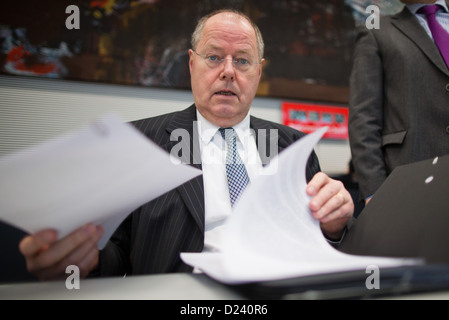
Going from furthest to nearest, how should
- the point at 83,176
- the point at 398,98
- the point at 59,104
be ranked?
1. the point at 59,104
2. the point at 398,98
3. the point at 83,176

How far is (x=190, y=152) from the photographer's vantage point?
94 centimetres

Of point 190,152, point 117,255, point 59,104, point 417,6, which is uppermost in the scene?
point 417,6

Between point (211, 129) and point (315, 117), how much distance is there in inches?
67.6

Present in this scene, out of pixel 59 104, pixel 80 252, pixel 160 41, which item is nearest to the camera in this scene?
pixel 80 252

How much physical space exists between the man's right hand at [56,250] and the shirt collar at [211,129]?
0.55 m

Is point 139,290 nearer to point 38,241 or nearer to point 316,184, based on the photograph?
point 38,241

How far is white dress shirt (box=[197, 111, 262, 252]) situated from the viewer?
0.83m

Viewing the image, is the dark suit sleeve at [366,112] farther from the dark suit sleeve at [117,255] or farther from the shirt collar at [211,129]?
the dark suit sleeve at [117,255]

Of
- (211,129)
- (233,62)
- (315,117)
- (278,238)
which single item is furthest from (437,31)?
(315,117)

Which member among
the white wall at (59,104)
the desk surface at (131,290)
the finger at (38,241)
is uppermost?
the white wall at (59,104)

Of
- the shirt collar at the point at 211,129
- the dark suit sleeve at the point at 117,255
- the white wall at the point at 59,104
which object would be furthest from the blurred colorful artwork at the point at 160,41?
the dark suit sleeve at the point at 117,255

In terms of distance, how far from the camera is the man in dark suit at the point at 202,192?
49cm
